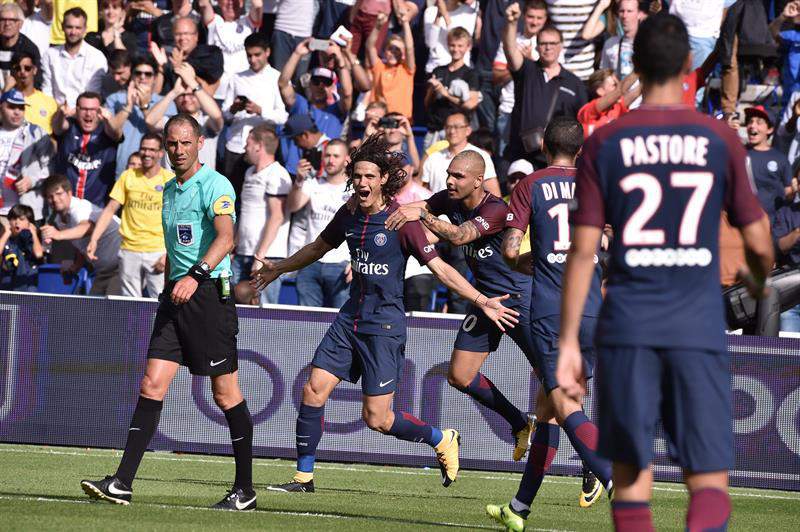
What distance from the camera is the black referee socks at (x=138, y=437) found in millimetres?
8156

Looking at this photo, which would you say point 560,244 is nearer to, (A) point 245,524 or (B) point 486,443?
(A) point 245,524

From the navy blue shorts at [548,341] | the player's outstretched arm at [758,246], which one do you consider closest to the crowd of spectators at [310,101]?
the navy blue shorts at [548,341]

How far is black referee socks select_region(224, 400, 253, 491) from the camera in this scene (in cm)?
849

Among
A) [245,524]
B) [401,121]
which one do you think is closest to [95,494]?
[245,524]

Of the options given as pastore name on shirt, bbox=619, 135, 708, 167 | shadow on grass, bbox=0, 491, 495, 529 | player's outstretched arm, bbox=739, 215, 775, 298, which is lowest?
shadow on grass, bbox=0, 491, 495, 529

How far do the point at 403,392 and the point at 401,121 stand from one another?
3.93 metres

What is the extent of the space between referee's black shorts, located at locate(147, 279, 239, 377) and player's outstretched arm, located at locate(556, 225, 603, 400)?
159 inches

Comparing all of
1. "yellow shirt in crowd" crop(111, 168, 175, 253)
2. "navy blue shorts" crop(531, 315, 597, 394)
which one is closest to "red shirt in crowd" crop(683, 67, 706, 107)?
"yellow shirt in crowd" crop(111, 168, 175, 253)

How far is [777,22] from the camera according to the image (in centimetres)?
1644

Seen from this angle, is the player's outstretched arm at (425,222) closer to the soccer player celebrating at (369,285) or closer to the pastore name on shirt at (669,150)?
the soccer player celebrating at (369,285)

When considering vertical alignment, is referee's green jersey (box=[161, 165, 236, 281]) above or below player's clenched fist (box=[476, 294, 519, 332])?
above

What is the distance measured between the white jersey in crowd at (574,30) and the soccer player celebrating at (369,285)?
24.7 ft

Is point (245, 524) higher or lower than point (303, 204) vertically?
lower

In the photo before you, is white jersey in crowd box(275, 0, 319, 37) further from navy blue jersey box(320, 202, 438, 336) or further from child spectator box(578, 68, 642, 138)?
navy blue jersey box(320, 202, 438, 336)
